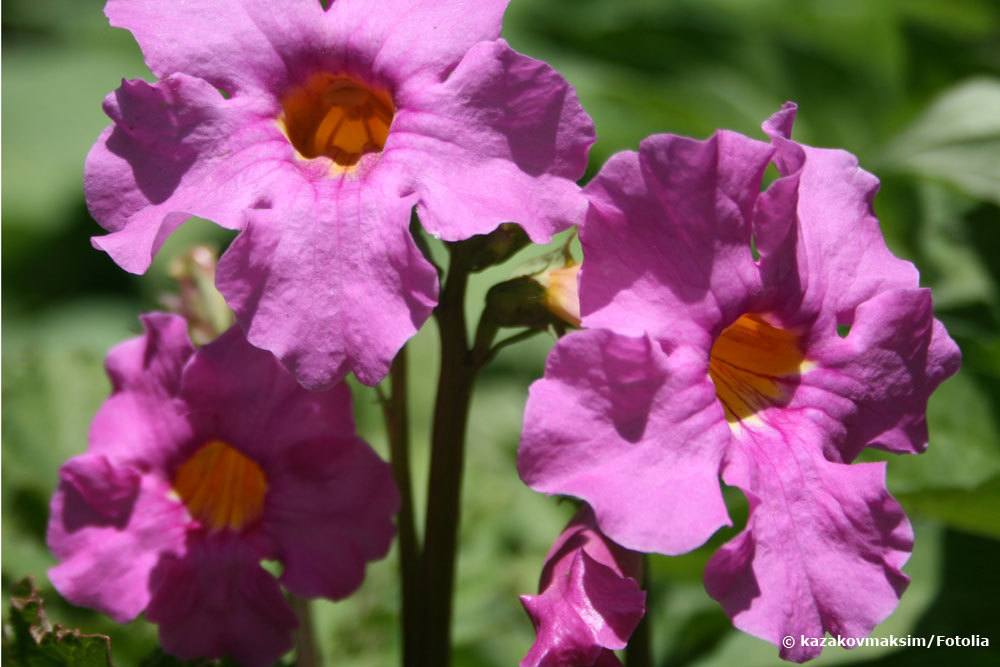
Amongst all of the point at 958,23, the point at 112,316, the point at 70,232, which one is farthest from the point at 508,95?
the point at 70,232

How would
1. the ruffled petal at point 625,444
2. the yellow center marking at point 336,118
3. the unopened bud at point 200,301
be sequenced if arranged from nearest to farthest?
the ruffled petal at point 625,444
the yellow center marking at point 336,118
the unopened bud at point 200,301

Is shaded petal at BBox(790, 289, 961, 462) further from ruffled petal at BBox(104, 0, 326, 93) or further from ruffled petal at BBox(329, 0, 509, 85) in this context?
ruffled petal at BBox(104, 0, 326, 93)

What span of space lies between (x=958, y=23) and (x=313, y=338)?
85.8 inches

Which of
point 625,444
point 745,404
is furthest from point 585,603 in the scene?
point 745,404

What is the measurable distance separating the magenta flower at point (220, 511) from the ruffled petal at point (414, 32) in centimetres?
30

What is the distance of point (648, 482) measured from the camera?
1.04 meters

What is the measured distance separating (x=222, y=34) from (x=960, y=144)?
1107mm

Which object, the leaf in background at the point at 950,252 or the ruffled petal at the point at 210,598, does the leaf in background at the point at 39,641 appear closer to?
the ruffled petal at the point at 210,598

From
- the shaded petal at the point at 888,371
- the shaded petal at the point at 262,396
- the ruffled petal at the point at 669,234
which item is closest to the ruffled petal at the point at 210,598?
the shaded petal at the point at 262,396

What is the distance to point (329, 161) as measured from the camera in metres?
1.21

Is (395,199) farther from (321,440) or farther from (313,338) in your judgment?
(321,440)

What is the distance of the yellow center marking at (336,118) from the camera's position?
4.06ft

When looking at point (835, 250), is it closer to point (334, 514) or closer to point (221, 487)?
point (334, 514)

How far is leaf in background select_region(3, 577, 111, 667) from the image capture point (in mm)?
1163
